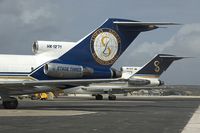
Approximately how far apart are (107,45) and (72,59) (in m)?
2.51

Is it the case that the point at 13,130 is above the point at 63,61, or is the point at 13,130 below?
below

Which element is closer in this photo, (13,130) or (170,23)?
(13,130)

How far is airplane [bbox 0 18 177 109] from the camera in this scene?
986 inches

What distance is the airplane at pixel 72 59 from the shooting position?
2505 centimetres

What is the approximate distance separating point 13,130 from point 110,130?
3.30 m

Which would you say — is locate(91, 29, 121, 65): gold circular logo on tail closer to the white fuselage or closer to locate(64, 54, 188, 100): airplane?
the white fuselage

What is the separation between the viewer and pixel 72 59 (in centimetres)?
2609

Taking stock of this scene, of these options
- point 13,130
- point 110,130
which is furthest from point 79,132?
point 13,130

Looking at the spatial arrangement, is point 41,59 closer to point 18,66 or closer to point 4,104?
point 18,66

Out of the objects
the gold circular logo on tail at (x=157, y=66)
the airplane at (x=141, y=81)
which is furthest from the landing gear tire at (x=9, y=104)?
the gold circular logo on tail at (x=157, y=66)

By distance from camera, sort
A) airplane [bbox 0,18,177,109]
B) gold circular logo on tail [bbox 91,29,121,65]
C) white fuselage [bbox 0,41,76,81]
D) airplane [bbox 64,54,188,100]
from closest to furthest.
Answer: white fuselage [bbox 0,41,76,81], airplane [bbox 0,18,177,109], gold circular logo on tail [bbox 91,29,121,65], airplane [bbox 64,54,188,100]

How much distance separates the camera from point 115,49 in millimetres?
26078

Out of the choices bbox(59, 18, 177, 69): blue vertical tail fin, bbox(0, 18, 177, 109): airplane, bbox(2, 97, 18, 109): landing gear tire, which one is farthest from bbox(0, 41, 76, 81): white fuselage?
bbox(2, 97, 18, 109): landing gear tire

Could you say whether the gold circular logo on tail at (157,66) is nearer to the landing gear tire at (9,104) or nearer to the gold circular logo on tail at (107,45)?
the gold circular logo on tail at (107,45)
